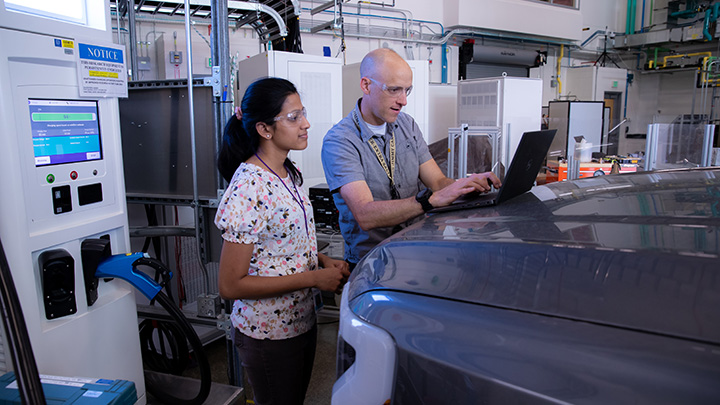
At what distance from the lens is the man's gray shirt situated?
1.64m

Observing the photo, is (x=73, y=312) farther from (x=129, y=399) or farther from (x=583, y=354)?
(x=583, y=354)

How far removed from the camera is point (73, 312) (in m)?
1.54

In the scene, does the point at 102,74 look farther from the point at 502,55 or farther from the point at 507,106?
the point at 502,55

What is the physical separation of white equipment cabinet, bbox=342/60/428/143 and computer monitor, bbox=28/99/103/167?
10.2 ft

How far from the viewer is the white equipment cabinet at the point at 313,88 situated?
12.4 ft

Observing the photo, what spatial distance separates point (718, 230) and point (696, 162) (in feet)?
13.7

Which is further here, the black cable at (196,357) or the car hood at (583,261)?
the black cable at (196,357)

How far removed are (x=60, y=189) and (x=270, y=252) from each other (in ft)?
2.24

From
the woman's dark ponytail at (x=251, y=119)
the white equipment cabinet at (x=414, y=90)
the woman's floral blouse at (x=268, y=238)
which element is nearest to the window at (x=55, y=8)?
the woman's dark ponytail at (x=251, y=119)

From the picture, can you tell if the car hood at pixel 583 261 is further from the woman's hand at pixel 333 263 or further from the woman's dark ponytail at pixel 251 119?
the woman's dark ponytail at pixel 251 119

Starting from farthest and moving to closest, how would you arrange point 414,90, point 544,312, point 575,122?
point 575,122 < point 414,90 < point 544,312

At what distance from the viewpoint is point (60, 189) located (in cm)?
149

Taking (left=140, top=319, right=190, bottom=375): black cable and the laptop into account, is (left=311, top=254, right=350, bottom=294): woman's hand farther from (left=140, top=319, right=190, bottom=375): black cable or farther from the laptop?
(left=140, top=319, right=190, bottom=375): black cable

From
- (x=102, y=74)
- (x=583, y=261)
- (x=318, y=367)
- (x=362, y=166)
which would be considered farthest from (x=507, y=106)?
(x=583, y=261)
